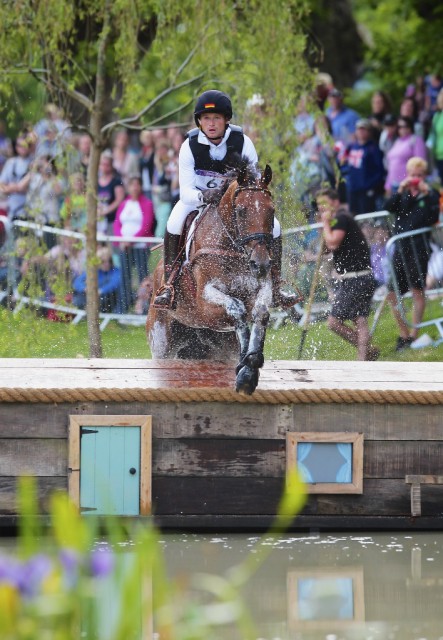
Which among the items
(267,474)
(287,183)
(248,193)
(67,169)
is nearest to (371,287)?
(287,183)

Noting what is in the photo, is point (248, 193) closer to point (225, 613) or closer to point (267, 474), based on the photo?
point (267, 474)

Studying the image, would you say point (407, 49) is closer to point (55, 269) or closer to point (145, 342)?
point (145, 342)

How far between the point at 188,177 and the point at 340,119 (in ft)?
28.8

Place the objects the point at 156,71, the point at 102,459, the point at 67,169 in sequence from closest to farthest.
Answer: the point at 102,459
the point at 67,169
the point at 156,71

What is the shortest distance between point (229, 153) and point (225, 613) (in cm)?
620

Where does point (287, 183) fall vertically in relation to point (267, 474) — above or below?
above

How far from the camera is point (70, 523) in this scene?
9.59 feet

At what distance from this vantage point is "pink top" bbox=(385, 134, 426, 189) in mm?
16797

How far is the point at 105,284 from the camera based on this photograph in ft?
48.8

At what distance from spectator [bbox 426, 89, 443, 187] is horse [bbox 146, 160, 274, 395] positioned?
7.28 m

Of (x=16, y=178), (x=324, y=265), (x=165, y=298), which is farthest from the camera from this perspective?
(x=16, y=178)

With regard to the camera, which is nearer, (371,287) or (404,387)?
(404,387)

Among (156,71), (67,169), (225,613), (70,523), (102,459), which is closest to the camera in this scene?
(70,523)

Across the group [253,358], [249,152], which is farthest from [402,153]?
[253,358]
